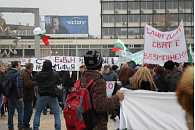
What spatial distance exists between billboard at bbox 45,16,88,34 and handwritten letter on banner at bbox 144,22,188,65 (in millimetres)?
84207

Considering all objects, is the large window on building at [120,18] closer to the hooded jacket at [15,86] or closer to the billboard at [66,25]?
the billboard at [66,25]

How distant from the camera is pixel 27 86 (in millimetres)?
13656

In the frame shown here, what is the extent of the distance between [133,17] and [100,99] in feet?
308

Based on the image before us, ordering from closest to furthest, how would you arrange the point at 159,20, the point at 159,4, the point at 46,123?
1. the point at 46,123
2. the point at 159,20
3. the point at 159,4

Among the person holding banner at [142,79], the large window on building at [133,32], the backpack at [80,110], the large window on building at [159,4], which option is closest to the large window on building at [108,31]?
the large window on building at [133,32]

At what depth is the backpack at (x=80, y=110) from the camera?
6215 mm

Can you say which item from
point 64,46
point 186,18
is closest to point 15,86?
point 64,46

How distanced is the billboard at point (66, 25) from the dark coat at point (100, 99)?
92.3 m

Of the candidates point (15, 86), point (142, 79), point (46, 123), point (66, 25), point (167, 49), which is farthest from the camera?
point (66, 25)

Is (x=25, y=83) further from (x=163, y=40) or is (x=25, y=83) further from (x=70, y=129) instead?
(x=70, y=129)

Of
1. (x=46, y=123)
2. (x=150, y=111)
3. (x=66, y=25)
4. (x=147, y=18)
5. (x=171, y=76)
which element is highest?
(x=147, y=18)

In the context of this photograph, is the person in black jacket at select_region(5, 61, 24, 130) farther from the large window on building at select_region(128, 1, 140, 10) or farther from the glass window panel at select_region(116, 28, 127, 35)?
the large window on building at select_region(128, 1, 140, 10)

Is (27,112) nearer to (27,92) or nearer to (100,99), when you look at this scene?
(27,92)

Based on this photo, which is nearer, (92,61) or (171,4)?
(92,61)
